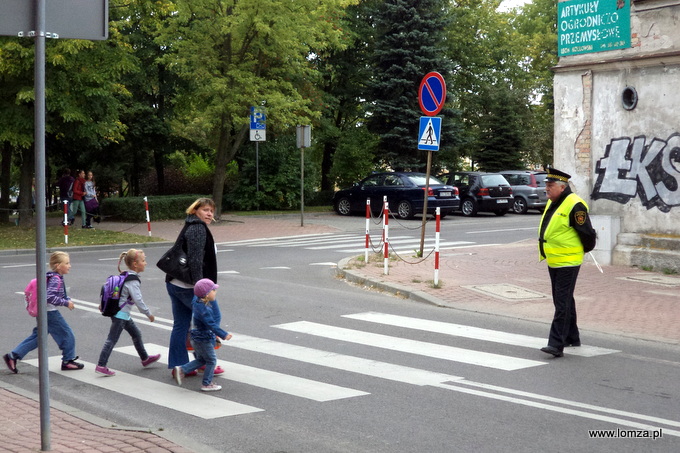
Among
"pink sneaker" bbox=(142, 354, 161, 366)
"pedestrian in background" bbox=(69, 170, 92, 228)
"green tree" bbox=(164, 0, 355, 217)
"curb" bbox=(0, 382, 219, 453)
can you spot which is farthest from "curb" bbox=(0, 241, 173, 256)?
"curb" bbox=(0, 382, 219, 453)

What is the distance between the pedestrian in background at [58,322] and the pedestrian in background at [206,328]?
4.37 ft

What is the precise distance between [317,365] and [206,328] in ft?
4.45

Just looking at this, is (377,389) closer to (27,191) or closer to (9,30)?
(9,30)

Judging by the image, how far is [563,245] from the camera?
8516 mm

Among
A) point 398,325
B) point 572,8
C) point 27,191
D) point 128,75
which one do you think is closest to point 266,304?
point 398,325

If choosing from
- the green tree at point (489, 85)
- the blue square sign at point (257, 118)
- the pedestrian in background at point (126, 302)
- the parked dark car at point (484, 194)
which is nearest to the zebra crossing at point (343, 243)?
the blue square sign at point (257, 118)

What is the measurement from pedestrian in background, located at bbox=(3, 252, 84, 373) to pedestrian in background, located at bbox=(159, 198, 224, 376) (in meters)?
1.00

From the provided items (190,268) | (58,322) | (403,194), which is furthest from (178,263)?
(403,194)

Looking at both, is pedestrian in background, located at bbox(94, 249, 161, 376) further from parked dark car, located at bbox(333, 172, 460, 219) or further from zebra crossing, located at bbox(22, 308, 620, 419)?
parked dark car, located at bbox(333, 172, 460, 219)

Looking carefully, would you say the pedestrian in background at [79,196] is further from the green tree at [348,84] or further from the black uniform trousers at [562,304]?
the black uniform trousers at [562,304]

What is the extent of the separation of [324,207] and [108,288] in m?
29.4

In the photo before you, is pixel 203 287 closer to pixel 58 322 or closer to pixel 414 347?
pixel 58 322

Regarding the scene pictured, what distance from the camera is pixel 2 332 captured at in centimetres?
977

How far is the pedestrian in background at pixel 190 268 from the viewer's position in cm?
735
